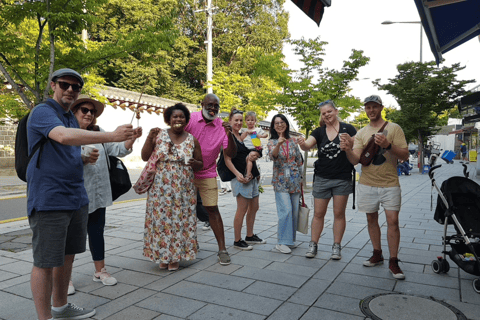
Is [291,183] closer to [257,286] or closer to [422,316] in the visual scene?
[257,286]

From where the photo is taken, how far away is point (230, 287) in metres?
3.71

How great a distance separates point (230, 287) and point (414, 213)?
5736 mm

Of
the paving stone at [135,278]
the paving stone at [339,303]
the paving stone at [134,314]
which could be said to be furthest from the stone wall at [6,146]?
the paving stone at [339,303]

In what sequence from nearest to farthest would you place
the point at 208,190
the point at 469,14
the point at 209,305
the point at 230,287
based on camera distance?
the point at 209,305 < the point at 230,287 < the point at 469,14 < the point at 208,190

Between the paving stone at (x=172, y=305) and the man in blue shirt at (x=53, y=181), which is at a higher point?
the man in blue shirt at (x=53, y=181)

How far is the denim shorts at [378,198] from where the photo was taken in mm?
4117

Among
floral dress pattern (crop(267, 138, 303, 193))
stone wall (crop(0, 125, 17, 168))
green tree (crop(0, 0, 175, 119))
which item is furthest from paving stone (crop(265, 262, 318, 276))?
stone wall (crop(0, 125, 17, 168))

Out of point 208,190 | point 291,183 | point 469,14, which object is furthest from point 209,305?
point 469,14

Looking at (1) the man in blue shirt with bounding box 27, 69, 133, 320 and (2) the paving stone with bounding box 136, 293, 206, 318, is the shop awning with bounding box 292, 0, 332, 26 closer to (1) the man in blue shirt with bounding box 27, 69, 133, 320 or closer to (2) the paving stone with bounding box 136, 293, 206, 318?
(1) the man in blue shirt with bounding box 27, 69, 133, 320

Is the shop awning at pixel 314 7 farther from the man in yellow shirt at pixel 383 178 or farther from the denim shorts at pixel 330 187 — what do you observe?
the denim shorts at pixel 330 187

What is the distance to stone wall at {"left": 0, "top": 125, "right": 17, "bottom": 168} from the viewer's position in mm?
17320

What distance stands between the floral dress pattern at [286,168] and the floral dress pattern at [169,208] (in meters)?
1.39

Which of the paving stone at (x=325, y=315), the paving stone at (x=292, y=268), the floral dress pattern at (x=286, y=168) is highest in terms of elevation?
the floral dress pattern at (x=286, y=168)

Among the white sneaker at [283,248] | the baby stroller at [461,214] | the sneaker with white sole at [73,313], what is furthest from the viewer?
the white sneaker at [283,248]
